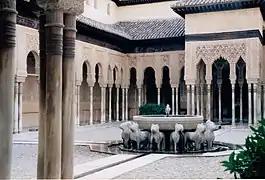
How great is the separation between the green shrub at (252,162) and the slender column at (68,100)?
1862 millimetres

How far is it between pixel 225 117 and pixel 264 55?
A: 573cm

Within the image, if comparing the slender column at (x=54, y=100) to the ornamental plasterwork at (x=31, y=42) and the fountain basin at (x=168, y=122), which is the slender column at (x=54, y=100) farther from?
the ornamental plasterwork at (x=31, y=42)

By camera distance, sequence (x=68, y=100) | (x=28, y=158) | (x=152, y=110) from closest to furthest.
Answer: (x=68, y=100), (x=28, y=158), (x=152, y=110)

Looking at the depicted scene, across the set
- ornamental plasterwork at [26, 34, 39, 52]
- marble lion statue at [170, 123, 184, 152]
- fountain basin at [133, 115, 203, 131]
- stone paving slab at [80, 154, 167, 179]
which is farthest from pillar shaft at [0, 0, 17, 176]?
ornamental plasterwork at [26, 34, 39, 52]

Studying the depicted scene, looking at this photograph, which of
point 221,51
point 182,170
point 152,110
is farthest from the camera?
point 152,110

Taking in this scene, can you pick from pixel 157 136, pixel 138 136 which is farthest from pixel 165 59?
pixel 157 136

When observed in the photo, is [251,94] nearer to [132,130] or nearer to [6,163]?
[132,130]

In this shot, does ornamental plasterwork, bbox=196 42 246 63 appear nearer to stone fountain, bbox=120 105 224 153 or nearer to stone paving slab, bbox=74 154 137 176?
stone fountain, bbox=120 105 224 153

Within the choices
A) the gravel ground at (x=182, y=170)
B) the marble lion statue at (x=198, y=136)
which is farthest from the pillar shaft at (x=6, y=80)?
the marble lion statue at (x=198, y=136)

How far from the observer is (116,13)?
33.0 meters

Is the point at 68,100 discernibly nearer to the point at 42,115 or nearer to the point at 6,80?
the point at 42,115

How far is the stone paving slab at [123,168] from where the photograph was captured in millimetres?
7517

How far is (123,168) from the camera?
8.58m

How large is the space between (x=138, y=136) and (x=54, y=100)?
25.4 ft
